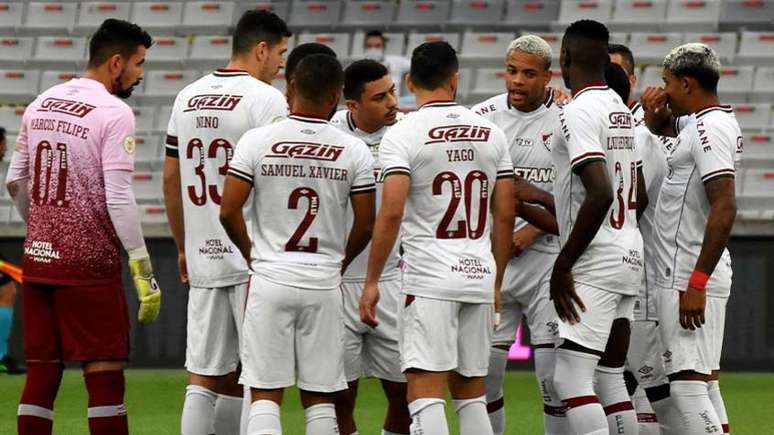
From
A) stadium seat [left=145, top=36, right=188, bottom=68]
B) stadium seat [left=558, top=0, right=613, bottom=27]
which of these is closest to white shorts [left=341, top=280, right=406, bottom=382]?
stadium seat [left=558, top=0, right=613, bottom=27]

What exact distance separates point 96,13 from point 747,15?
8228 mm

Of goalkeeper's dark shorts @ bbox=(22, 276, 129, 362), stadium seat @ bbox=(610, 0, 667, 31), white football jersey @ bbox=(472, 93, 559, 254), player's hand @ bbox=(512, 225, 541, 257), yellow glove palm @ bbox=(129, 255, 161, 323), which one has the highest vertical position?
stadium seat @ bbox=(610, 0, 667, 31)

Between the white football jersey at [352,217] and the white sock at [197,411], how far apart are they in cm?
98

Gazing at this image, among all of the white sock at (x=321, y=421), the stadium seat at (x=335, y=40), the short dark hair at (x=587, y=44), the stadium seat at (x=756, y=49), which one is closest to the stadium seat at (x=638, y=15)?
the stadium seat at (x=756, y=49)

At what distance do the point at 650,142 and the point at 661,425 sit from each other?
62.0 inches

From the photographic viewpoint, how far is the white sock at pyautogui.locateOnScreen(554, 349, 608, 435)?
21.6ft

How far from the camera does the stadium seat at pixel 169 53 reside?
18.2 meters

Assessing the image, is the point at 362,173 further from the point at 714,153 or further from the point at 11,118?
the point at 11,118

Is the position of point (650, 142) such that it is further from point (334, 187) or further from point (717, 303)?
point (334, 187)

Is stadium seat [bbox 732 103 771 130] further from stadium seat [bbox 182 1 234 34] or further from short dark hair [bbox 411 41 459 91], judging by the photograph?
short dark hair [bbox 411 41 459 91]

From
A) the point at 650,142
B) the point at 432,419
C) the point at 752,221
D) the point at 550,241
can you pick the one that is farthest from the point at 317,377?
the point at 752,221

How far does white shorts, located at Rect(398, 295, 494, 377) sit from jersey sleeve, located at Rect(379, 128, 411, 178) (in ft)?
1.88

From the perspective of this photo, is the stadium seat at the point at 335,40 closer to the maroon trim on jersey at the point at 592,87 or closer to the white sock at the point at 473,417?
the maroon trim on jersey at the point at 592,87

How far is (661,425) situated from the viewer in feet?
26.5
